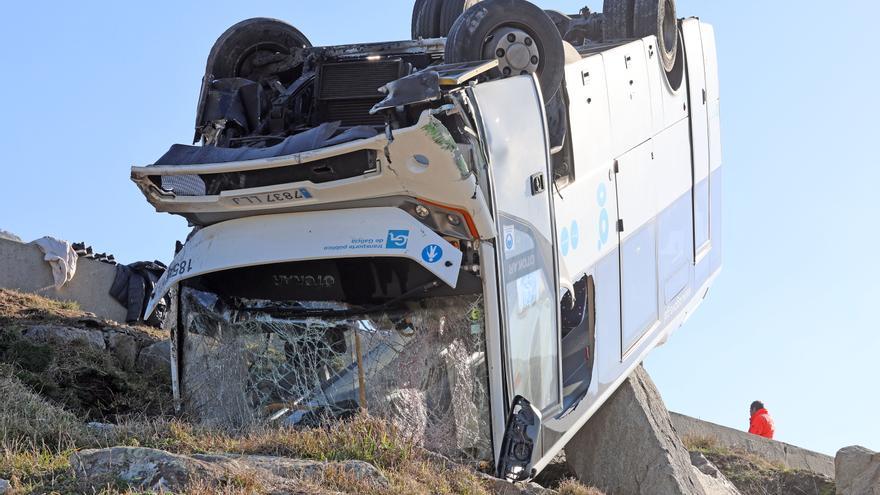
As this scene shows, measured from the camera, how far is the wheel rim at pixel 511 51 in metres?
6.74

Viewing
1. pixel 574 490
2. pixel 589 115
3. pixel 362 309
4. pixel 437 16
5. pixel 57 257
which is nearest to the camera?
pixel 362 309

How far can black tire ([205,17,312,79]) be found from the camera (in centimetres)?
859

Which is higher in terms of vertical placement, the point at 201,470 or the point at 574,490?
the point at 201,470

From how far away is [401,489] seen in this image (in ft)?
A: 17.5

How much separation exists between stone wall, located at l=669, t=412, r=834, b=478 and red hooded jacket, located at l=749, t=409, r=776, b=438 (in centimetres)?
88

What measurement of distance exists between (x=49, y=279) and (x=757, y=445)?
7.49 m

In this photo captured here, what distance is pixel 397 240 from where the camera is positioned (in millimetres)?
6129

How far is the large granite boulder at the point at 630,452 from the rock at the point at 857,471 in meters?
1.64

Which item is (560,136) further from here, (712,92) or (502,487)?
(712,92)

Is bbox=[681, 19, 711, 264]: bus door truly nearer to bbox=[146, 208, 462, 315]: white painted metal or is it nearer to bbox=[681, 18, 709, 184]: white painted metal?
bbox=[681, 18, 709, 184]: white painted metal

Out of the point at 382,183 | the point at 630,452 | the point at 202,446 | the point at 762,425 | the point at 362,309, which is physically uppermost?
the point at 382,183

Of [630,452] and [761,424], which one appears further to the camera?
[761,424]

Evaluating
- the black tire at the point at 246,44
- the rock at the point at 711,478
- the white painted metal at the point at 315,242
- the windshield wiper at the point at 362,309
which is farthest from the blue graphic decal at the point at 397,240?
the rock at the point at 711,478

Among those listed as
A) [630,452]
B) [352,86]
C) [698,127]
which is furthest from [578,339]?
[698,127]
